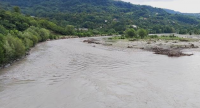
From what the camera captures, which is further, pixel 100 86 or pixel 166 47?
pixel 166 47

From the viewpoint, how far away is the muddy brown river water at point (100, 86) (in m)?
17.4

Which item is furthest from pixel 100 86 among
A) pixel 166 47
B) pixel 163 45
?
pixel 163 45

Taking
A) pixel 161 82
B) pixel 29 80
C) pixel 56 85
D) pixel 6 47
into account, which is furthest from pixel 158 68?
pixel 6 47

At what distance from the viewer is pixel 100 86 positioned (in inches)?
854

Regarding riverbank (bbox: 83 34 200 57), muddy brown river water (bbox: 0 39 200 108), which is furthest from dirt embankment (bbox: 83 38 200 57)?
muddy brown river water (bbox: 0 39 200 108)

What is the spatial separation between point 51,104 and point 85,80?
7459 millimetres

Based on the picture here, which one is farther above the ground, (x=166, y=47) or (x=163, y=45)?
(x=163, y=45)

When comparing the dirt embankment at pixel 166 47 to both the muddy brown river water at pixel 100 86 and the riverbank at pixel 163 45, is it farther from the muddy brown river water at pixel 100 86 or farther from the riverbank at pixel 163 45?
the muddy brown river water at pixel 100 86

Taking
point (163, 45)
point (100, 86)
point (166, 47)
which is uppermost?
point (163, 45)

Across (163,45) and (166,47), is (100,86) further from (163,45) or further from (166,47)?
(163,45)

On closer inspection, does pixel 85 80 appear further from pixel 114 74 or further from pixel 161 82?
pixel 161 82

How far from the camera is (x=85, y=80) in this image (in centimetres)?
2397

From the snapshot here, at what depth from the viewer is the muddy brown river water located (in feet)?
57.1

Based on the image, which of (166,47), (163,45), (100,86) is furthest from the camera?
(163,45)
